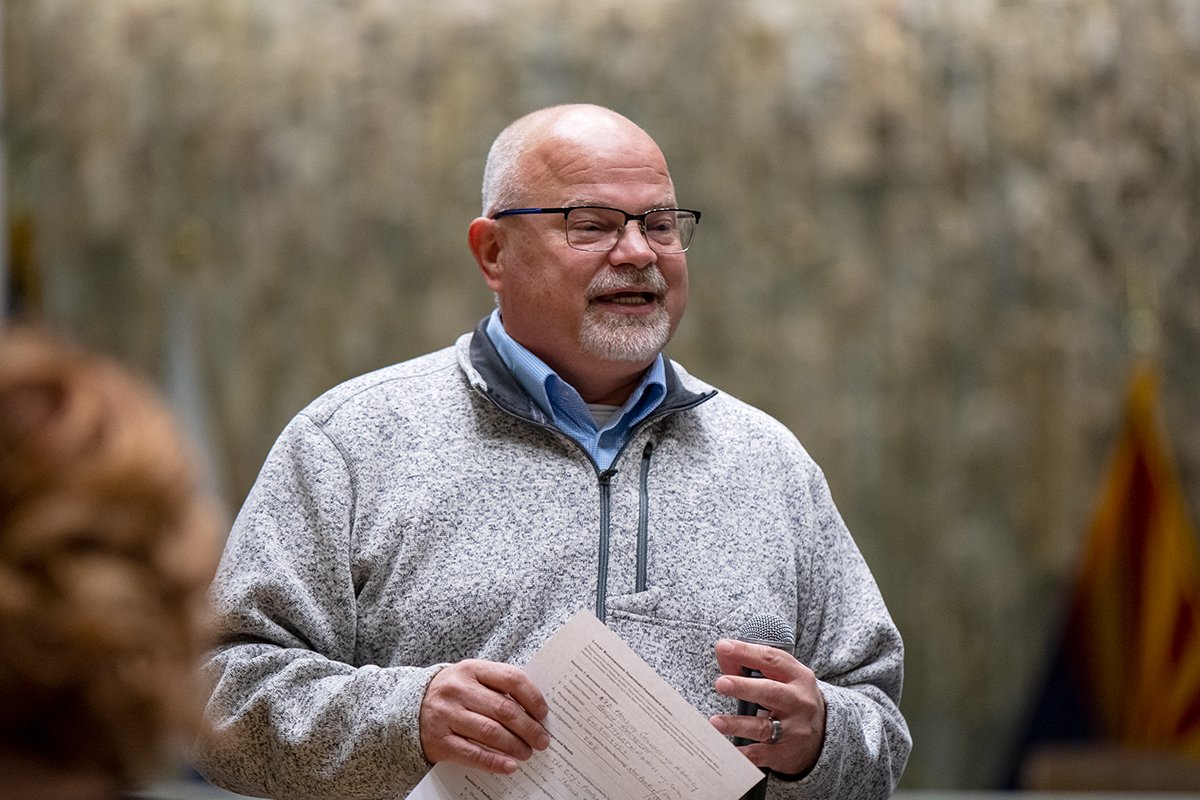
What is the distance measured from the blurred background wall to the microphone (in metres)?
3.23

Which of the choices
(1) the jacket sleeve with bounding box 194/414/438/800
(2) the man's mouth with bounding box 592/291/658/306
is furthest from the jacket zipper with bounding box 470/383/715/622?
(1) the jacket sleeve with bounding box 194/414/438/800

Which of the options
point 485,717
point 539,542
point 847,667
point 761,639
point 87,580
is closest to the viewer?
point 87,580

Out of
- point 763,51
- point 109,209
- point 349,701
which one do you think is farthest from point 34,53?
point 349,701

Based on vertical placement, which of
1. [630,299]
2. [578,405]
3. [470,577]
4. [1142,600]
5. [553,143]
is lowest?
[1142,600]

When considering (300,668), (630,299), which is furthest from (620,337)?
(300,668)

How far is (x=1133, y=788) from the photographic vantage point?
16.1 ft

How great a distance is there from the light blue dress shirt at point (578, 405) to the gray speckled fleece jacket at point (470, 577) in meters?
0.03

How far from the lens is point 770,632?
1.95 metres

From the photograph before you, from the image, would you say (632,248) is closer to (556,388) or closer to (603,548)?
(556,388)

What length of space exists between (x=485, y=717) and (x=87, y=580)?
1.06m

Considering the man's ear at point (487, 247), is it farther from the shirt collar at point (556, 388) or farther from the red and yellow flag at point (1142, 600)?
the red and yellow flag at point (1142, 600)

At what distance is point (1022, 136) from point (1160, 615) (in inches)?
68.0

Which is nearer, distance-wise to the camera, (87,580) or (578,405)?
(87,580)

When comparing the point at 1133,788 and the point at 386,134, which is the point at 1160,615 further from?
the point at 386,134
